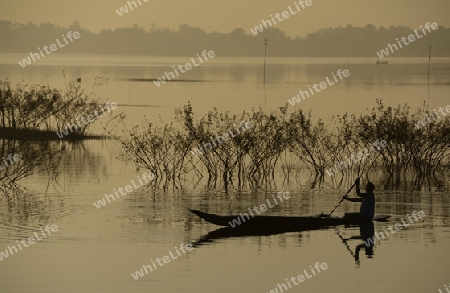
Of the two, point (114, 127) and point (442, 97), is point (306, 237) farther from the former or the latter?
point (442, 97)

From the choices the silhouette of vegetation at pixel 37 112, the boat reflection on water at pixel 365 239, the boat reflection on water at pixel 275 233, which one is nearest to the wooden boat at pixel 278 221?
the boat reflection on water at pixel 275 233

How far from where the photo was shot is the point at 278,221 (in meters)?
31.7

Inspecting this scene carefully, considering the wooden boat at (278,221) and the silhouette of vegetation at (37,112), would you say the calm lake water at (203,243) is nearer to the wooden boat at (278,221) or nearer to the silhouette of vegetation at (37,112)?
the wooden boat at (278,221)

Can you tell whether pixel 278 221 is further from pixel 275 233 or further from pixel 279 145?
pixel 279 145

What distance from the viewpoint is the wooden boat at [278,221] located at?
31562 mm

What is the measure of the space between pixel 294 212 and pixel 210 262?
8074mm

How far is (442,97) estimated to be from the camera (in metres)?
96.2

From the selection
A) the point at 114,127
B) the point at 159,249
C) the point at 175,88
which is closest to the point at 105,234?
the point at 159,249

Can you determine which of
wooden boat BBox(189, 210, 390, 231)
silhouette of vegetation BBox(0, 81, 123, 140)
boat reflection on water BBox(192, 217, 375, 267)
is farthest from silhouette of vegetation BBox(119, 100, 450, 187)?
silhouette of vegetation BBox(0, 81, 123, 140)

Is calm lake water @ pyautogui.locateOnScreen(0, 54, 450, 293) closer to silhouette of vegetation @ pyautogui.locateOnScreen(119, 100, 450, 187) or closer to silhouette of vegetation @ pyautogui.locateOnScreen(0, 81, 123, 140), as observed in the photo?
silhouette of vegetation @ pyautogui.locateOnScreen(119, 100, 450, 187)

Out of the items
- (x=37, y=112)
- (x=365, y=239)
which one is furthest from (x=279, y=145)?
(x=37, y=112)

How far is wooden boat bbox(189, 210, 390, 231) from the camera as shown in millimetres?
31562

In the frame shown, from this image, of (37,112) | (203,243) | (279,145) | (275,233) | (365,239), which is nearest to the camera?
(203,243)

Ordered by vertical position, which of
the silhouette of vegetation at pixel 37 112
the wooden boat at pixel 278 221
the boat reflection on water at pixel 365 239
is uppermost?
the silhouette of vegetation at pixel 37 112
